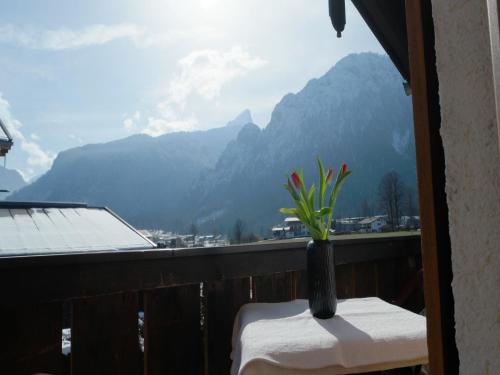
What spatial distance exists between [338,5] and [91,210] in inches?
250

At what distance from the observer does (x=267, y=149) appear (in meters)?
103

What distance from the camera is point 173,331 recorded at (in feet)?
5.13

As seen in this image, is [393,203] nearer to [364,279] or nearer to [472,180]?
[364,279]

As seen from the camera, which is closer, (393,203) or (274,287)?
(274,287)

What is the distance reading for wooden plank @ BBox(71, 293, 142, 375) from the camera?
1318 millimetres

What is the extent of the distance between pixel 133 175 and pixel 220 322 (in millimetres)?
122744

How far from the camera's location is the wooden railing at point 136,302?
3.98 feet

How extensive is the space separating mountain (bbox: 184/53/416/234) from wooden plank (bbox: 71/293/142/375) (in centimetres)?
7290

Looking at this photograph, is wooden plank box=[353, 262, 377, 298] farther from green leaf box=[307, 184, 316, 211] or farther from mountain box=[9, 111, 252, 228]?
mountain box=[9, 111, 252, 228]

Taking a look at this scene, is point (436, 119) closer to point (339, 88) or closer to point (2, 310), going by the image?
point (2, 310)

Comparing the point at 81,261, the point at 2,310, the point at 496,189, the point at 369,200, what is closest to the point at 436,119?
the point at 496,189

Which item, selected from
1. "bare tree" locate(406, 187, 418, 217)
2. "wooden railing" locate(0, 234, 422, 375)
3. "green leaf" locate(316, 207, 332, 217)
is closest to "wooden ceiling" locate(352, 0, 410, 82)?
"bare tree" locate(406, 187, 418, 217)

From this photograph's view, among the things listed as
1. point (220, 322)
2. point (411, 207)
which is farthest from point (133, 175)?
point (220, 322)

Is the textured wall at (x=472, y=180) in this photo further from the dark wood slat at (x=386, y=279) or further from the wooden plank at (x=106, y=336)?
the dark wood slat at (x=386, y=279)
